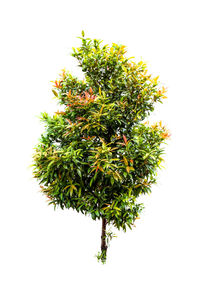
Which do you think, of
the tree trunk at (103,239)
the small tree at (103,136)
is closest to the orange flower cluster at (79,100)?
the small tree at (103,136)

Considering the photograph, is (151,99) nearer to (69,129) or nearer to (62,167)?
(69,129)

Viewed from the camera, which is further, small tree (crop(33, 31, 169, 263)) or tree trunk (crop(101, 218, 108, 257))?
tree trunk (crop(101, 218, 108, 257))

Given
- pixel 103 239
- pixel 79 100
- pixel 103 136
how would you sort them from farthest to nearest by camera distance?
1. pixel 103 239
2. pixel 103 136
3. pixel 79 100

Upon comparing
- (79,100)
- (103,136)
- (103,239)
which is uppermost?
(79,100)

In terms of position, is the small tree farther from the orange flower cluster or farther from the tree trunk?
the tree trunk

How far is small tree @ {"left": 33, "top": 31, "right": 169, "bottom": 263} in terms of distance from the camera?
2719 millimetres

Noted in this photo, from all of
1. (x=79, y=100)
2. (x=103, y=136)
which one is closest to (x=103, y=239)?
(x=103, y=136)

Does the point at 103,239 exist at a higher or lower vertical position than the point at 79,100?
lower

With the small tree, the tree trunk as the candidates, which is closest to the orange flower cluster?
the small tree

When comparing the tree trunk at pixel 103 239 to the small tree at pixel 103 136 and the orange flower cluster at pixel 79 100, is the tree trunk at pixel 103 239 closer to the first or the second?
the small tree at pixel 103 136

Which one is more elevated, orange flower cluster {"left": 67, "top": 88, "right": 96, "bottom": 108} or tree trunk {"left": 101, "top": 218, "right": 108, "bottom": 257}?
orange flower cluster {"left": 67, "top": 88, "right": 96, "bottom": 108}

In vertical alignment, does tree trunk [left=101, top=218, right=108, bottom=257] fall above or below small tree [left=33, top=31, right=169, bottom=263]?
below

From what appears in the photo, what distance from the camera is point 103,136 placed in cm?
298

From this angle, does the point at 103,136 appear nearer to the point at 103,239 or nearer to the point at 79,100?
the point at 79,100
